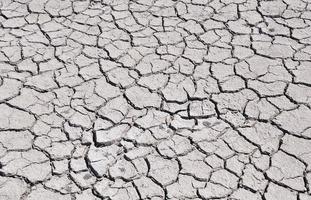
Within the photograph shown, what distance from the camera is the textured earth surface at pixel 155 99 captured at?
2746mm

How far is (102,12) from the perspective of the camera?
13.7ft

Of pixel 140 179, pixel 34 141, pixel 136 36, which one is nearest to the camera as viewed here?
pixel 140 179

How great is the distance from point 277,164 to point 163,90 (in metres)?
0.99

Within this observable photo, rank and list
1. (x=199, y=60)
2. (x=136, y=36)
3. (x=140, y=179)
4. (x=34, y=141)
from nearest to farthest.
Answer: (x=140, y=179), (x=34, y=141), (x=199, y=60), (x=136, y=36)

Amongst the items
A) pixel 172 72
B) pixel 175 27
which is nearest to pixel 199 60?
pixel 172 72

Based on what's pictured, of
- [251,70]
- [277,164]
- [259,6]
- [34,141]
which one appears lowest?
[34,141]

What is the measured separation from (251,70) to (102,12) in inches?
58.6

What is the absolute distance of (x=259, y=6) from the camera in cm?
417

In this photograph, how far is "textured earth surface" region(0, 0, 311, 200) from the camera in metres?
2.75

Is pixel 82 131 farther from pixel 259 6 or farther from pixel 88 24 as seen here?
pixel 259 6

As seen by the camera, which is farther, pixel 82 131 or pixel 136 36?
pixel 136 36

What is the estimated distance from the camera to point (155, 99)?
3.28 metres

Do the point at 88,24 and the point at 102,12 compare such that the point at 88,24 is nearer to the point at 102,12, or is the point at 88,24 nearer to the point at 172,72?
the point at 102,12

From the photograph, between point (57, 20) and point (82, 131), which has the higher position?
point (57, 20)
